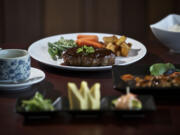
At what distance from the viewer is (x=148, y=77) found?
163 centimetres

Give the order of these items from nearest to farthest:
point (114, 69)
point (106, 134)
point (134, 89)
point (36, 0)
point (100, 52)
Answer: point (106, 134) → point (134, 89) → point (114, 69) → point (100, 52) → point (36, 0)

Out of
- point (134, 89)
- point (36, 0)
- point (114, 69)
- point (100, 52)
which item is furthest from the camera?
point (36, 0)

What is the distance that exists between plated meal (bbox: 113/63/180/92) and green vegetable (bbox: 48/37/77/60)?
1.61ft

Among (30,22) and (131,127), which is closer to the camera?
(131,127)

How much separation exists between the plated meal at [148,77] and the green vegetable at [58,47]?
1.61ft

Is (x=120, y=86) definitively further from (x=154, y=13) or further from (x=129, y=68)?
(x=154, y=13)

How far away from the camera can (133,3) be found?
384 cm

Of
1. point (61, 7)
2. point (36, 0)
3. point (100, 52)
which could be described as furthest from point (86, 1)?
point (100, 52)

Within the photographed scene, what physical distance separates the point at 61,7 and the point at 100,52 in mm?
2024

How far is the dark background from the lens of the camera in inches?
151

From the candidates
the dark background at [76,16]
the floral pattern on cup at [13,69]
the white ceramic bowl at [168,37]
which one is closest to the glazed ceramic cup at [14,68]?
the floral pattern on cup at [13,69]

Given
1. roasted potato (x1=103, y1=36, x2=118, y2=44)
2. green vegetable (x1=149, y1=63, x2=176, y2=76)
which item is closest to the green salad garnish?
green vegetable (x1=149, y1=63, x2=176, y2=76)

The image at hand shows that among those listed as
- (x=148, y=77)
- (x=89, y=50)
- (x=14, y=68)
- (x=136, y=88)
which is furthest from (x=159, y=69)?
(x=14, y=68)

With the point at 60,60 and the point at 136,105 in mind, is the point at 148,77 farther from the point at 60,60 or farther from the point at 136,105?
the point at 60,60
